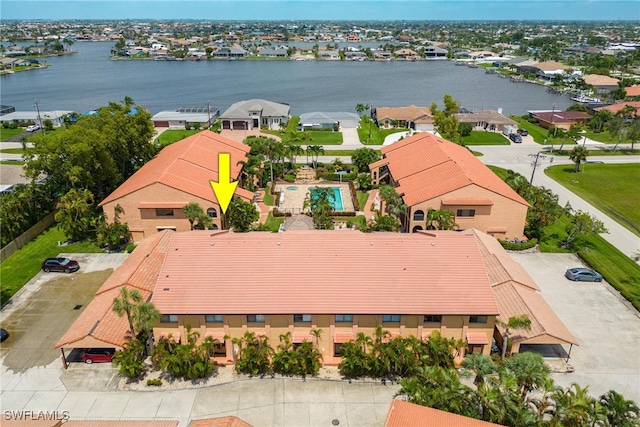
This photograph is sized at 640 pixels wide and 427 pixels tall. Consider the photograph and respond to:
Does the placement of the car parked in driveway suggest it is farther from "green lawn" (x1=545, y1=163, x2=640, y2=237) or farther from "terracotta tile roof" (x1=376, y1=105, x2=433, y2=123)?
"terracotta tile roof" (x1=376, y1=105, x2=433, y2=123)

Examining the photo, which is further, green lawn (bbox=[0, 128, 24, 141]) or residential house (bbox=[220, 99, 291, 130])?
residential house (bbox=[220, 99, 291, 130])

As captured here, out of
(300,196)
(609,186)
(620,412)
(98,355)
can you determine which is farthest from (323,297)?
(609,186)

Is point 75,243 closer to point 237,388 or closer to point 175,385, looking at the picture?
point 175,385

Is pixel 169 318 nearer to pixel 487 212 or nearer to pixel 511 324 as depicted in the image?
pixel 511 324

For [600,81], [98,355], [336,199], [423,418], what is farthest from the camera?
[600,81]

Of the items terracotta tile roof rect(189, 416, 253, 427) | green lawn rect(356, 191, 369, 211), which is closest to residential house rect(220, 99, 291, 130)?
green lawn rect(356, 191, 369, 211)

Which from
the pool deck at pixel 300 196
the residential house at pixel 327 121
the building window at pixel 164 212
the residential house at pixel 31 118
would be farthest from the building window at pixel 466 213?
the residential house at pixel 31 118
